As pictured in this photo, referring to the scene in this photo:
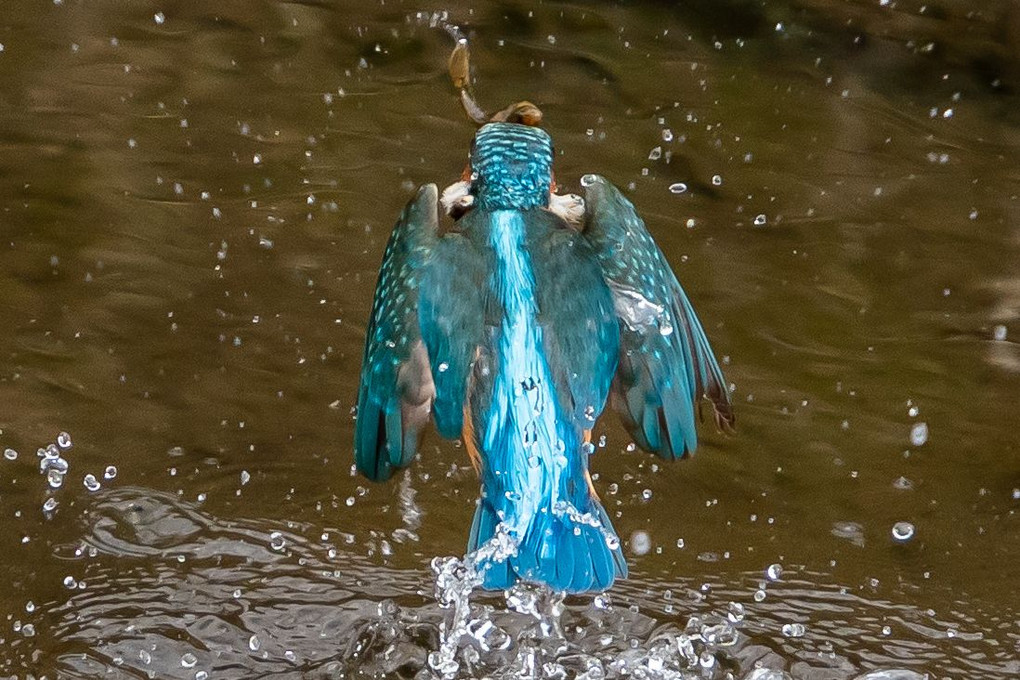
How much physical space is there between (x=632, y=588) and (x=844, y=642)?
385mm

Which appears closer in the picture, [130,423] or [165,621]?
[165,621]

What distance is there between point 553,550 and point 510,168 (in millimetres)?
602

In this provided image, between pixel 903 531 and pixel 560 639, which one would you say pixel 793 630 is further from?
pixel 903 531

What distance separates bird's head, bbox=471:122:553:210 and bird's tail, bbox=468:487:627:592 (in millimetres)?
477

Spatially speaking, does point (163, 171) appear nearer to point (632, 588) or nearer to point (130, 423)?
point (130, 423)

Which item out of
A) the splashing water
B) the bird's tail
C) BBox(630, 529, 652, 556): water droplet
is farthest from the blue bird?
BBox(630, 529, 652, 556): water droplet

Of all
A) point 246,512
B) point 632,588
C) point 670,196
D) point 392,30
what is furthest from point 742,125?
point 246,512

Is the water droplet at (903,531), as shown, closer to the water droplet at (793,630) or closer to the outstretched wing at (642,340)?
the water droplet at (793,630)

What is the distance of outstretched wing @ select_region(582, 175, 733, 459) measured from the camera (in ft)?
6.67

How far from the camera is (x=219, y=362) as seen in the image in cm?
300

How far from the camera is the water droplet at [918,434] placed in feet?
9.76

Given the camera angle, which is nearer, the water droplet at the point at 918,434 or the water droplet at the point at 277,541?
the water droplet at the point at 277,541

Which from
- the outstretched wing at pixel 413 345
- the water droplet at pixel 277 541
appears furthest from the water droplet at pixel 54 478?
the outstretched wing at pixel 413 345

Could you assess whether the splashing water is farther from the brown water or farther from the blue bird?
the brown water
